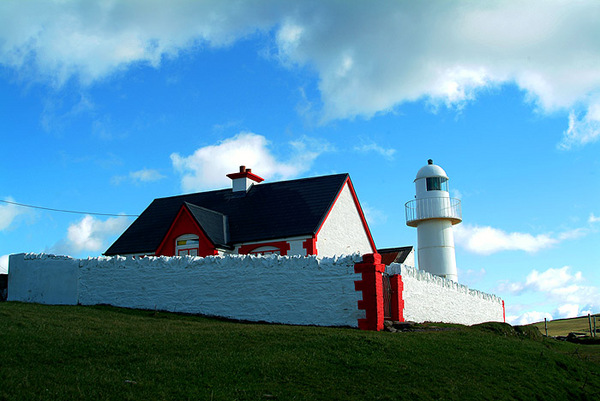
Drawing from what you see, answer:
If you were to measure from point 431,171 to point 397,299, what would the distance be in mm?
15460

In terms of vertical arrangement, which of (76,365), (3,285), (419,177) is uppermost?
(419,177)

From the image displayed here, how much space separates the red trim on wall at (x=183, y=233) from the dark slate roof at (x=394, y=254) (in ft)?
43.4

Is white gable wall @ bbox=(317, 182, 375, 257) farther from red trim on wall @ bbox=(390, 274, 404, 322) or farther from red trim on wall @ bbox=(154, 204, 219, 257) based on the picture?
red trim on wall @ bbox=(390, 274, 404, 322)

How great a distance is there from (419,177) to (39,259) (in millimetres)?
20478

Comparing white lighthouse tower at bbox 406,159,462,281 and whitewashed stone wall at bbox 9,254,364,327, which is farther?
A: white lighthouse tower at bbox 406,159,462,281

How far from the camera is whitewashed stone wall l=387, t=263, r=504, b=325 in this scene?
1909 cm

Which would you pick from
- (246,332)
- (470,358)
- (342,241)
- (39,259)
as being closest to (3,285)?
(39,259)

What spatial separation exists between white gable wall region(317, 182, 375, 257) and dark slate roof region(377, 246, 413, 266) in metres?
5.40

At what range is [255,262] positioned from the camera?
18234 mm

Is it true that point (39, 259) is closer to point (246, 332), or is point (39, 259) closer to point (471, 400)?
point (246, 332)

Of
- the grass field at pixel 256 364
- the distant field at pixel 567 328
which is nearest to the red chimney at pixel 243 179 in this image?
the grass field at pixel 256 364

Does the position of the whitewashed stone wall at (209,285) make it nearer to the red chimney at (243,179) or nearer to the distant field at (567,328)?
the red chimney at (243,179)

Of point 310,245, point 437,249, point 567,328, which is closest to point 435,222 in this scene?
point 437,249

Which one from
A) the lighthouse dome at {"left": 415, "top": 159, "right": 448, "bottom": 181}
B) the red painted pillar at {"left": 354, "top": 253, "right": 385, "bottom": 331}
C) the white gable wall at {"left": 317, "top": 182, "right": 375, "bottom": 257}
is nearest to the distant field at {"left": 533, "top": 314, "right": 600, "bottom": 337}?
the lighthouse dome at {"left": 415, "top": 159, "right": 448, "bottom": 181}
